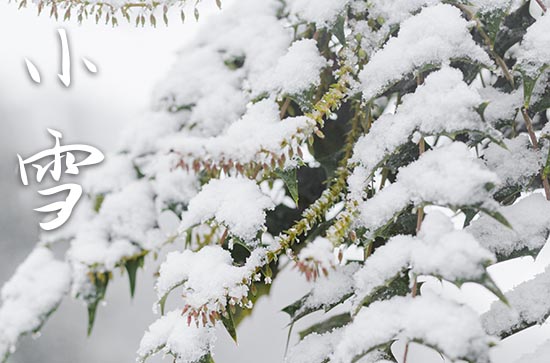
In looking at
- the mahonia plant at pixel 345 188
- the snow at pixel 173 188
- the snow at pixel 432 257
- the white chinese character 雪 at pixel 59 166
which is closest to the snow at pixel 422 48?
the mahonia plant at pixel 345 188

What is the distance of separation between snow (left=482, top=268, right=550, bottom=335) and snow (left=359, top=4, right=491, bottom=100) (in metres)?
0.15

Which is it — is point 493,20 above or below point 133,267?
above

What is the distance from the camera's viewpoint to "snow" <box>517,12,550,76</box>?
17.6 inches

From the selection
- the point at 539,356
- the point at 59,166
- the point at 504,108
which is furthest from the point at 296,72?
the point at 59,166

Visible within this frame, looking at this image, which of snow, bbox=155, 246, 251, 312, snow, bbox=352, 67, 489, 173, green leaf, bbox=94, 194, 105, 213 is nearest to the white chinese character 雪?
green leaf, bbox=94, 194, 105, 213

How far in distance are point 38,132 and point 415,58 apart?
1686 millimetres

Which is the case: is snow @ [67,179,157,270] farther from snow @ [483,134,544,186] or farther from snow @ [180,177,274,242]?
snow @ [483,134,544,186]

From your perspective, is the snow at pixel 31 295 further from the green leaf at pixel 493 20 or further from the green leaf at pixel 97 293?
the green leaf at pixel 493 20

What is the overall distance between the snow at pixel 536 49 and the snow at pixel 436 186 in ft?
0.32

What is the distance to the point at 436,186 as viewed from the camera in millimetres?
379

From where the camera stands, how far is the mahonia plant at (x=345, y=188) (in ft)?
1.23

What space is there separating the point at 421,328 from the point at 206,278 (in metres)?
0.14

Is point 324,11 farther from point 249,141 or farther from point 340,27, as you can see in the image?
point 249,141

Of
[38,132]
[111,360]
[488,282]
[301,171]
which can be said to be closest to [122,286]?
[111,360]
